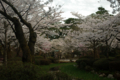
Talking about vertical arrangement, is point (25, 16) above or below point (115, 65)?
above

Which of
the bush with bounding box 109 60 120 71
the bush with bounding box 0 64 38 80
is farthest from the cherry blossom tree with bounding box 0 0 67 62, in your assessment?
the bush with bounding box 109 60 120 71

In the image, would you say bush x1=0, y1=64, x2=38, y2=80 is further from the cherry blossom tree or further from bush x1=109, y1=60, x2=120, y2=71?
bush x1=109, y1=60, x2=120, y2=71

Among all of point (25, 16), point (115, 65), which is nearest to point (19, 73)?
point (115, 65)

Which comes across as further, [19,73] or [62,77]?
[62,77]

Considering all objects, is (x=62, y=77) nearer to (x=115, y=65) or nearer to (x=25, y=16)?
(x=115, y=65)

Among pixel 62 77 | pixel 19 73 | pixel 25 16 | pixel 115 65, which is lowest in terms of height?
pixel 115 65

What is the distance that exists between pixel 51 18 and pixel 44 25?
2.88 ft

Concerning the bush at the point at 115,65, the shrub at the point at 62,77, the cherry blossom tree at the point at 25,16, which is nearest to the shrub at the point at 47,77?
the shrub at the point at 62,77

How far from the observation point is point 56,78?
3.93 metres

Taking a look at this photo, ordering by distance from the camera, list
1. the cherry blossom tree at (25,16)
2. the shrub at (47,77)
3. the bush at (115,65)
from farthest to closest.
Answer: the bush at (115,65)
the cherry blossom tree at (25,16)
the shrub at (47,77)

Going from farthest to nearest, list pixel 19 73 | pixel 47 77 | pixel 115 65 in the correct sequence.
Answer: pixel 115 65 < pixel 47 77 < pixel 19 73

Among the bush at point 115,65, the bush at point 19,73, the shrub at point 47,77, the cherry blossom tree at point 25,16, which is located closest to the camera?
the bush at point 19,73

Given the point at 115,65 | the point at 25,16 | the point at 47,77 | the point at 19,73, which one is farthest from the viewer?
the point at 25,16

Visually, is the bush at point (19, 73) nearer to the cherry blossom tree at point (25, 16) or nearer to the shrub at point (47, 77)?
the shrub at point (47, 77)
